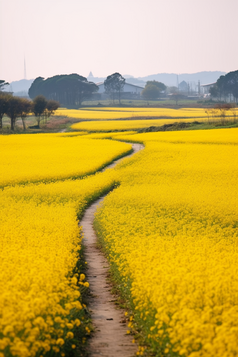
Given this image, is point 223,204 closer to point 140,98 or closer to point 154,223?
point 154,223

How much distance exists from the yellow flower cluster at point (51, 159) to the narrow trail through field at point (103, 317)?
12473 mm

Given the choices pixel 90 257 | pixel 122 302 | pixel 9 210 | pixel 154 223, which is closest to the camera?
pixel 122 302

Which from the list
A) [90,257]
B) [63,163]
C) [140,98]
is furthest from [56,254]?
[140,98]

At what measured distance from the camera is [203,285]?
7.51 meters

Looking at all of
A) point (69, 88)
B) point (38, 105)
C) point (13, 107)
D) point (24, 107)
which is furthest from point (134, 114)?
point (69, 88)

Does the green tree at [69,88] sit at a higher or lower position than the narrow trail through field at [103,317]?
higher

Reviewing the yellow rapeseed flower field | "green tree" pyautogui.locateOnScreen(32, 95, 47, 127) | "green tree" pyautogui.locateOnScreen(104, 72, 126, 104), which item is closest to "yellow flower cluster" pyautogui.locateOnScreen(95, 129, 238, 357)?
the yellow rapeseed flower field

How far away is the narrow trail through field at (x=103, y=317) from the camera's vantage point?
715 cm

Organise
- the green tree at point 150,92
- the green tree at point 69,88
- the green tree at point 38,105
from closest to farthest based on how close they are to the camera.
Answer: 1. the green tree at point 38,105
2. the green tree at point 69,88
3. the green tree at point 150,92

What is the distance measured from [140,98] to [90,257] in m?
155

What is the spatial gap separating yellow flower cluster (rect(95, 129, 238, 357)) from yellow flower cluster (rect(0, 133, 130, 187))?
131 inches

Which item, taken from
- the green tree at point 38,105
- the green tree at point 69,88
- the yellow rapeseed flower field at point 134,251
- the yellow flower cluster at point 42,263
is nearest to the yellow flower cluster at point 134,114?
the green tree at point 38,105

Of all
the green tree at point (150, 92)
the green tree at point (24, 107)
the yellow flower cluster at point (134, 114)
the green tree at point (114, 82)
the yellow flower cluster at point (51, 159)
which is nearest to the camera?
the yellow flower cluster at point (51, 159)

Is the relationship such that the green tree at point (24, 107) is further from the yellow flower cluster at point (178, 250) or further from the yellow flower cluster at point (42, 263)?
the yellow flower cluster at point (178, 250)
